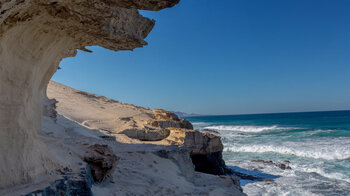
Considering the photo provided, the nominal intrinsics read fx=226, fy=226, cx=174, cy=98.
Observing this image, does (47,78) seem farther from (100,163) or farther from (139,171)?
(139,171)

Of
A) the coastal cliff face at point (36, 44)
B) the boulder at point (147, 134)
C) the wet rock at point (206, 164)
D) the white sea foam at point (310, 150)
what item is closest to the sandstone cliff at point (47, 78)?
the coastal cliff face at point (36, 44)

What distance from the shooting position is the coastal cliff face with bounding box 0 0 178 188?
224 centimetres

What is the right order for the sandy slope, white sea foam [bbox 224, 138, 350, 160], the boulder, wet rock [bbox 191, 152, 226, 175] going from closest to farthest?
the sandy slope, wet rock [bbox 191, 152, 226, 175], the boulder, white sea foam [bbox 224, 138, 350, 160]

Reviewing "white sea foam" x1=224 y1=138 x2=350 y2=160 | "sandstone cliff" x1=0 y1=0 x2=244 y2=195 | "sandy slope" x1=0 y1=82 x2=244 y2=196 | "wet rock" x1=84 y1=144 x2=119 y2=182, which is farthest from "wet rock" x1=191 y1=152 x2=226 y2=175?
"white sea foam" x1=224 y1=138 x2=350 y2=160

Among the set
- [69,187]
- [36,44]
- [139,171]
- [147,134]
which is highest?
[36,44]

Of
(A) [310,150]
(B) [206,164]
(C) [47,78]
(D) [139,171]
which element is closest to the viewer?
(C) [47,78]

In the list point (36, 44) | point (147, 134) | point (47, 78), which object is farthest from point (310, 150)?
point (36, 44)

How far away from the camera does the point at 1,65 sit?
2.33m

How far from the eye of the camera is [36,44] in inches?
110

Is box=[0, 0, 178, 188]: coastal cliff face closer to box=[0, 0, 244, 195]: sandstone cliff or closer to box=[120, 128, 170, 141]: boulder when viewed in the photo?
box=[0, 0, 244, 195]: sandstone cliff

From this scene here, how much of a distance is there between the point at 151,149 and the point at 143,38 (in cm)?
391

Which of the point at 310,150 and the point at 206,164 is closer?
the point at 206,164

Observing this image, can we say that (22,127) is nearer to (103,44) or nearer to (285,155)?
(103,44)

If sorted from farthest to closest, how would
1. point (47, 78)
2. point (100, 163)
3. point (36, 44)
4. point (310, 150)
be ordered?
1. point (310, 150)
2. point (100, 163)
3. point (47, 78)
4. point (36, 44)
